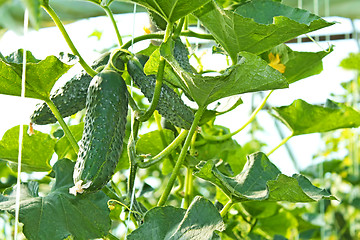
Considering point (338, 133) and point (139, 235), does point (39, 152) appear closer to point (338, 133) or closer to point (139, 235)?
point (139, 235)

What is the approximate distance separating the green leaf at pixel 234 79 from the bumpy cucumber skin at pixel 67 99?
12cm

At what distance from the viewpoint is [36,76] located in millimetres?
583

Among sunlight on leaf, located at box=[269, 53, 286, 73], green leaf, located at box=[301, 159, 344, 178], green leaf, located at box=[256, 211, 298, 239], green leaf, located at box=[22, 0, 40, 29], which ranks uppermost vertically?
green leaf, located at box=[22, 0, 40, 29]

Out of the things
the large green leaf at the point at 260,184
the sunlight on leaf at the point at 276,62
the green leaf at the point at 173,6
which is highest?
the green leaf at the point at 173,6

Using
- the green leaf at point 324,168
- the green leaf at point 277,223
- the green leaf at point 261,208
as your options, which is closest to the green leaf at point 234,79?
the green leaf at point 261,208

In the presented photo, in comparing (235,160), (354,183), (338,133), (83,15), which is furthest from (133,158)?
(338,133)

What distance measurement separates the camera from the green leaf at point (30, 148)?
2.52ft

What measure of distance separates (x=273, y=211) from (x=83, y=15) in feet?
→ 2.29

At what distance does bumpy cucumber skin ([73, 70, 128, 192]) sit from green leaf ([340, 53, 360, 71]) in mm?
1722

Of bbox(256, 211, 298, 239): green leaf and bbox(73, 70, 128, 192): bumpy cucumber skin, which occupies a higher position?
bbox(73, 70, 128, 192): bumpy cucumber skin

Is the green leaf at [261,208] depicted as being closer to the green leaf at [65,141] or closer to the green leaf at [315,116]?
the green leaf at [315,116]

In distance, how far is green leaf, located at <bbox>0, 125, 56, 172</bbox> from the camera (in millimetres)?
768

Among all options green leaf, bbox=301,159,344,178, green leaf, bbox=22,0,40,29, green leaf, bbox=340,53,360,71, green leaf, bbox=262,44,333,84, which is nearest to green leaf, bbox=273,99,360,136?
green leaf, bbox=262,44,333,84

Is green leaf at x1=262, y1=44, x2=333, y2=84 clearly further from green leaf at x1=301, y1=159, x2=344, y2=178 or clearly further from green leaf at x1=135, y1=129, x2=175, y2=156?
green leaf at x1=301, y1=159, x2=344, y2=178
